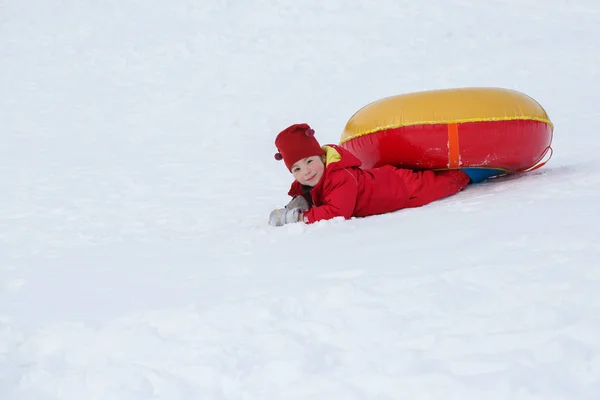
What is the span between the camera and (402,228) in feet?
10.2

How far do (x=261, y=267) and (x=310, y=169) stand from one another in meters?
0.94

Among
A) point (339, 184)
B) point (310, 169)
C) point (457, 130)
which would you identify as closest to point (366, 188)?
point (339, 184)

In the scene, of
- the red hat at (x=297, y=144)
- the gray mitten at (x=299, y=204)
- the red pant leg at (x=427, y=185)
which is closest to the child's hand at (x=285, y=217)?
the gray mitten at (x=299, y=204)

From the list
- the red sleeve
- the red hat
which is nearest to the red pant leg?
the red sleeve

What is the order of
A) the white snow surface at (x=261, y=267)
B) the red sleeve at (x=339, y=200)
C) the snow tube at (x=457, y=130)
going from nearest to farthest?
the white snow surface at (x=261, y=267) → the red sleeve at (x=339, y=200) → the snow tube at (x=457, y=130)

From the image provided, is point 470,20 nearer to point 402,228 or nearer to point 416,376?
point 402,228

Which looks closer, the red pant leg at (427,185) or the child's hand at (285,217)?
the child's hand at (285,217)

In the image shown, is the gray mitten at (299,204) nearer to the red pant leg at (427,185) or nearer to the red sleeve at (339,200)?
the red sleeve at (339,200)

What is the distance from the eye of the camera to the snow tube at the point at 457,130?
3619 millimetres

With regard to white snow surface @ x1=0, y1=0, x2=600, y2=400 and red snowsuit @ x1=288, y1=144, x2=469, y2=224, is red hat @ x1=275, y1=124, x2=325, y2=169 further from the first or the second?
white snow surface @ x1=0, y1=0, x2=600, y2=400

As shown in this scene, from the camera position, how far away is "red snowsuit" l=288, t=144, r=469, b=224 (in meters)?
3.44

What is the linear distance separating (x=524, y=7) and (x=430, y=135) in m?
8.22

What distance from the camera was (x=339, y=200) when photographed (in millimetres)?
3420

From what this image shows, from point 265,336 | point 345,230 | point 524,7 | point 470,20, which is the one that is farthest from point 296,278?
point 524,7
